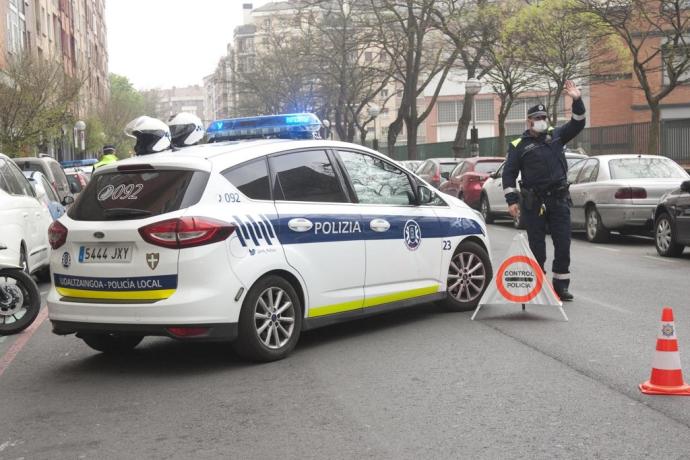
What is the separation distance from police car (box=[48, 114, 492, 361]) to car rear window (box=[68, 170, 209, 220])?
0.01 m

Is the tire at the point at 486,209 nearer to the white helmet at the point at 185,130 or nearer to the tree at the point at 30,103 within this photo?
the white helmet at the point at 185,130

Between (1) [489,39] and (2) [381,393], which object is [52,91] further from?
(2) [381,393]

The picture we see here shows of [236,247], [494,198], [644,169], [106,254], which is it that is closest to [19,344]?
[106,254]

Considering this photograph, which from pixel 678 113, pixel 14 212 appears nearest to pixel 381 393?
pixel 14 212

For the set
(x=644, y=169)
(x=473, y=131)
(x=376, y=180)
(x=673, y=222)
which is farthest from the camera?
(x=473, y=131)

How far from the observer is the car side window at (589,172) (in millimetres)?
17219

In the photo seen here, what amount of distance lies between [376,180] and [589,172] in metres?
10.00

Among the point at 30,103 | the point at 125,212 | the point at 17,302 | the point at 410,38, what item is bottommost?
the point at 17,302

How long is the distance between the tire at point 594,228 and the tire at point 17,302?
10545 millimetres

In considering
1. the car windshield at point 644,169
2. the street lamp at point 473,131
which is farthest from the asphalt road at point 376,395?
the street lamp at point 473,131

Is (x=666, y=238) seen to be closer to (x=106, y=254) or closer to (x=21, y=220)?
(x=21, y=220)

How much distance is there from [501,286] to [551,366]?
214 cm

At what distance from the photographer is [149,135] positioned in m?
9.41

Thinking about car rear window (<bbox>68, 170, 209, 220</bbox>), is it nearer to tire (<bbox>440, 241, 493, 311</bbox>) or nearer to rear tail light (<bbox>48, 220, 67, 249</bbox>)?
rear tail light (<bbox>48, 220, 67, 249</bbox>)
